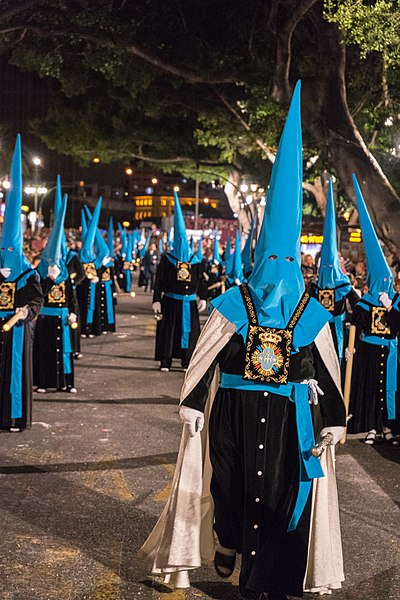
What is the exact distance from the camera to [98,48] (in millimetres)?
22172

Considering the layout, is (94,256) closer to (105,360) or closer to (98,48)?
(105,360)

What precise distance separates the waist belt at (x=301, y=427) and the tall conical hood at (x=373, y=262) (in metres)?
5.00

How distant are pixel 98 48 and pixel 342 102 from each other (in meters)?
6.86

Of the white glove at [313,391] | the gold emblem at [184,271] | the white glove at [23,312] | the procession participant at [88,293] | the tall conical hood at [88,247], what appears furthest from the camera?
the procession participant at [88,293]

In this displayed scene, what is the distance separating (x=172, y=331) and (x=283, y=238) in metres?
10.5

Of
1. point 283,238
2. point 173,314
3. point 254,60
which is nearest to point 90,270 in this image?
point 173,314

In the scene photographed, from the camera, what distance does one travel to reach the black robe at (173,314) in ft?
51.6

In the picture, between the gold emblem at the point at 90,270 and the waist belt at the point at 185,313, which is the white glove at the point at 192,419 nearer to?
the waist belt at the point at 185,313

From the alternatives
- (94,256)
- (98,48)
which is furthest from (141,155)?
(94,256)

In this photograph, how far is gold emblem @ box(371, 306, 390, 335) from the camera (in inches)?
409

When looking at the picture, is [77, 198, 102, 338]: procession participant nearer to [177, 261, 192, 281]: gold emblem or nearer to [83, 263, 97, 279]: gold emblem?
[83, 263, 97, 279]: gold emblem

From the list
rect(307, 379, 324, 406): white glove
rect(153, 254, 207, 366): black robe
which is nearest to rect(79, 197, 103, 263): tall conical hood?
rect(153, 254, 207, 366): black robe

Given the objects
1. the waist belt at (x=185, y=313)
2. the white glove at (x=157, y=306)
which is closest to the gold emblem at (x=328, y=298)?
the white glove at (x=157, y=306)

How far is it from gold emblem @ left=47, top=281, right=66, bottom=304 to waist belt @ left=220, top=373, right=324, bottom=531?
739 centimetres
